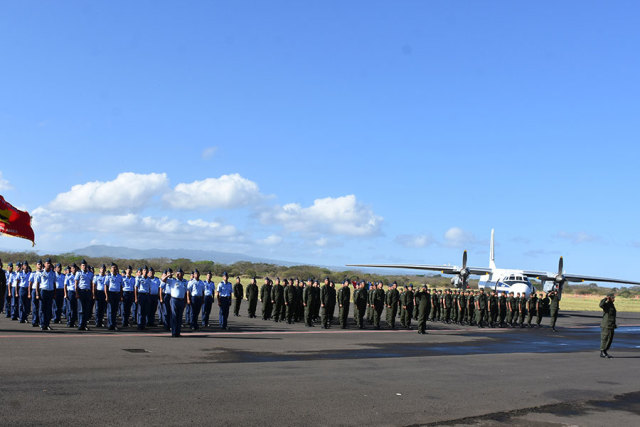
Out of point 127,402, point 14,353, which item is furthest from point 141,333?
point 127,402

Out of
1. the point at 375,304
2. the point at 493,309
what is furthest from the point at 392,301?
the point at 493,309

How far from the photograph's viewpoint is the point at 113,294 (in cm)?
1591

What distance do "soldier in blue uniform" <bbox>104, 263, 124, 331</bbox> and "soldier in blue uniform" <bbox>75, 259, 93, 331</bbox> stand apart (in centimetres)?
52

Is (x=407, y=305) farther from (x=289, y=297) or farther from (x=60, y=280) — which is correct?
(x=60, y=280)

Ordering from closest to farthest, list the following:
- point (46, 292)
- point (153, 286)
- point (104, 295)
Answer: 1. point (46, 292)
2. point (104, 295)
3. point (153, 286)

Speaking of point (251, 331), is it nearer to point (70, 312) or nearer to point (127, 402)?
point (70, 312)

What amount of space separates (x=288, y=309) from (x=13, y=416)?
1533 cm

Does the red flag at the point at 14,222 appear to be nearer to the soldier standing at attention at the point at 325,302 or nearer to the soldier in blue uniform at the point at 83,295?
the soldier in blue uniform at the point at 83,295

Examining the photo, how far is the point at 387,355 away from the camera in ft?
42.3

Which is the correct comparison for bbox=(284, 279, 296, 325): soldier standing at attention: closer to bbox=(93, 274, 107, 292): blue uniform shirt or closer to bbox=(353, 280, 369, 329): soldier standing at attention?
bbox=(353, 280, 369, 329): soldier standing at attention

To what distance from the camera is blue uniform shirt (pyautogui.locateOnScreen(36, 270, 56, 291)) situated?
1512 cm

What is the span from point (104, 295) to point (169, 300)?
5.88 ft

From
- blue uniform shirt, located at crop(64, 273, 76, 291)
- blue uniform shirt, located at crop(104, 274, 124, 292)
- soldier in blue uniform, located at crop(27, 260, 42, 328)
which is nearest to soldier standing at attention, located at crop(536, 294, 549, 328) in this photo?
blue uniform shirt, located at crop(104, 274, 124, 292)

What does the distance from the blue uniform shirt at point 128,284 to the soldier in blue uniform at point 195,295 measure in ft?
5.07
